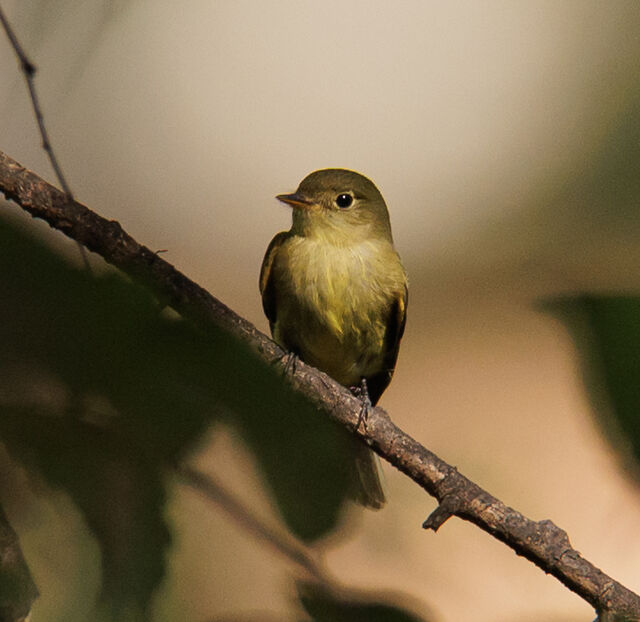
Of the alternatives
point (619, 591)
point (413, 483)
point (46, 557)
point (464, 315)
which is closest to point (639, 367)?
point (46, 557)

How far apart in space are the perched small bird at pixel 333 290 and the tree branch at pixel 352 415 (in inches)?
71.3

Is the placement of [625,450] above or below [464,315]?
below

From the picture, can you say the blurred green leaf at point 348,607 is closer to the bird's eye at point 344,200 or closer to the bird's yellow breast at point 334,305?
the bird's yellow breast at point 334,305

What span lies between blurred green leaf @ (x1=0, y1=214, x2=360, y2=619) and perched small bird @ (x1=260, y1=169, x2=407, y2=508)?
8.71 ft

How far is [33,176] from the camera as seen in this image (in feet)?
2.50

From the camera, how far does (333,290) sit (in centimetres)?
317

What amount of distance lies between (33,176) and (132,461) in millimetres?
463

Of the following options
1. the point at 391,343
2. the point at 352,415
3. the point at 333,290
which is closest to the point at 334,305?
the point at 333,290

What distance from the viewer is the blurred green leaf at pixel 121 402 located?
1.15ft

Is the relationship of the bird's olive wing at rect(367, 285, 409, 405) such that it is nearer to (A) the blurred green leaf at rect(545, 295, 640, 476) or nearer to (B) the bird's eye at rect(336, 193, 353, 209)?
(B) the bird's eye at rect(336, 193, 353, 209)

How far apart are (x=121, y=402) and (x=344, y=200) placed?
3.17 meters

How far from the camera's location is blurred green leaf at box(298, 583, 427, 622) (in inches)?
18.0

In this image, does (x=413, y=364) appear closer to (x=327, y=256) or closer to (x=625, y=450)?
(x=625, y=450)

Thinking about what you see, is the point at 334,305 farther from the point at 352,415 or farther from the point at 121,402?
the point at 121,402
